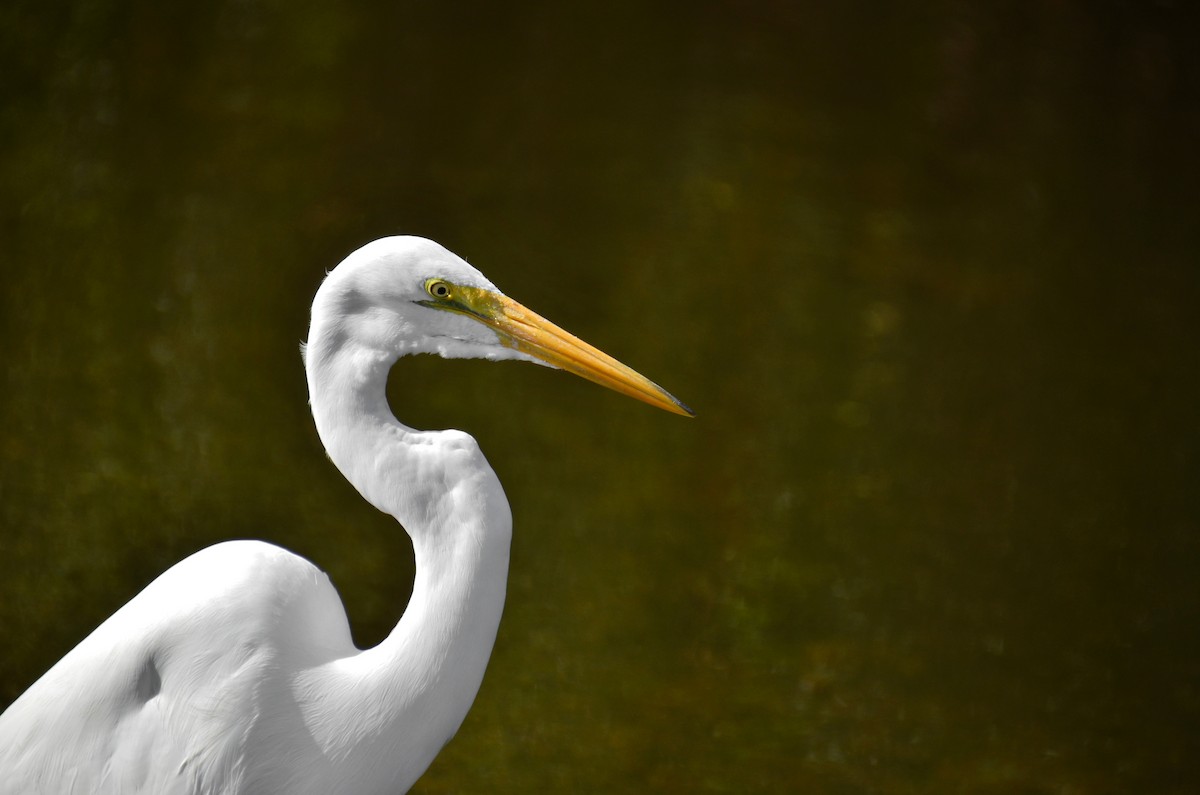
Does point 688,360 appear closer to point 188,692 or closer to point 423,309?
point 423,309

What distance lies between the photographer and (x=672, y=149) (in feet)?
7.07

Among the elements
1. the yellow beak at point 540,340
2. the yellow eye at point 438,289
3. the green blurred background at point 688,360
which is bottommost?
the green blurred background at point 688,360

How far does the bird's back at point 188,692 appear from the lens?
1.08m

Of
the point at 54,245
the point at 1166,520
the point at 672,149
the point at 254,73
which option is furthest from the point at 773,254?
the point at 54,245

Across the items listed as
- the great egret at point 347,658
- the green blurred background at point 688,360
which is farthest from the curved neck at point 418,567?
the green blurred background at point 688,360

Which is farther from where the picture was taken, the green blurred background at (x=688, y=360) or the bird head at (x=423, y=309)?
the green blurred background at (x=688, y=360)

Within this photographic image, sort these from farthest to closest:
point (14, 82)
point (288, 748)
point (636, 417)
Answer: point (636, 417), point (14, 82), point (288, 748)

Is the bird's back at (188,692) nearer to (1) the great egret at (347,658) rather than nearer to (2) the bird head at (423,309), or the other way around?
(1) the great egret at (347,658)

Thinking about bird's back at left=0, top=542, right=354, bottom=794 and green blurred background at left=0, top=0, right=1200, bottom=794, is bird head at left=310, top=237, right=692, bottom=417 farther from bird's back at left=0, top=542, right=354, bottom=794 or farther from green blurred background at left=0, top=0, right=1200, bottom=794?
green blurred background at left=0, top=0, right=1200, bottom=794

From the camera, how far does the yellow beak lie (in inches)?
42.8

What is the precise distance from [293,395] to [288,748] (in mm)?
1158

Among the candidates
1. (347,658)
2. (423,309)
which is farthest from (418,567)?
(423,309)

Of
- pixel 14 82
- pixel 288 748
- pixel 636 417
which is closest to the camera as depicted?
pixel 288 748

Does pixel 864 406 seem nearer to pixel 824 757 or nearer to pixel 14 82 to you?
pixel 824 757
